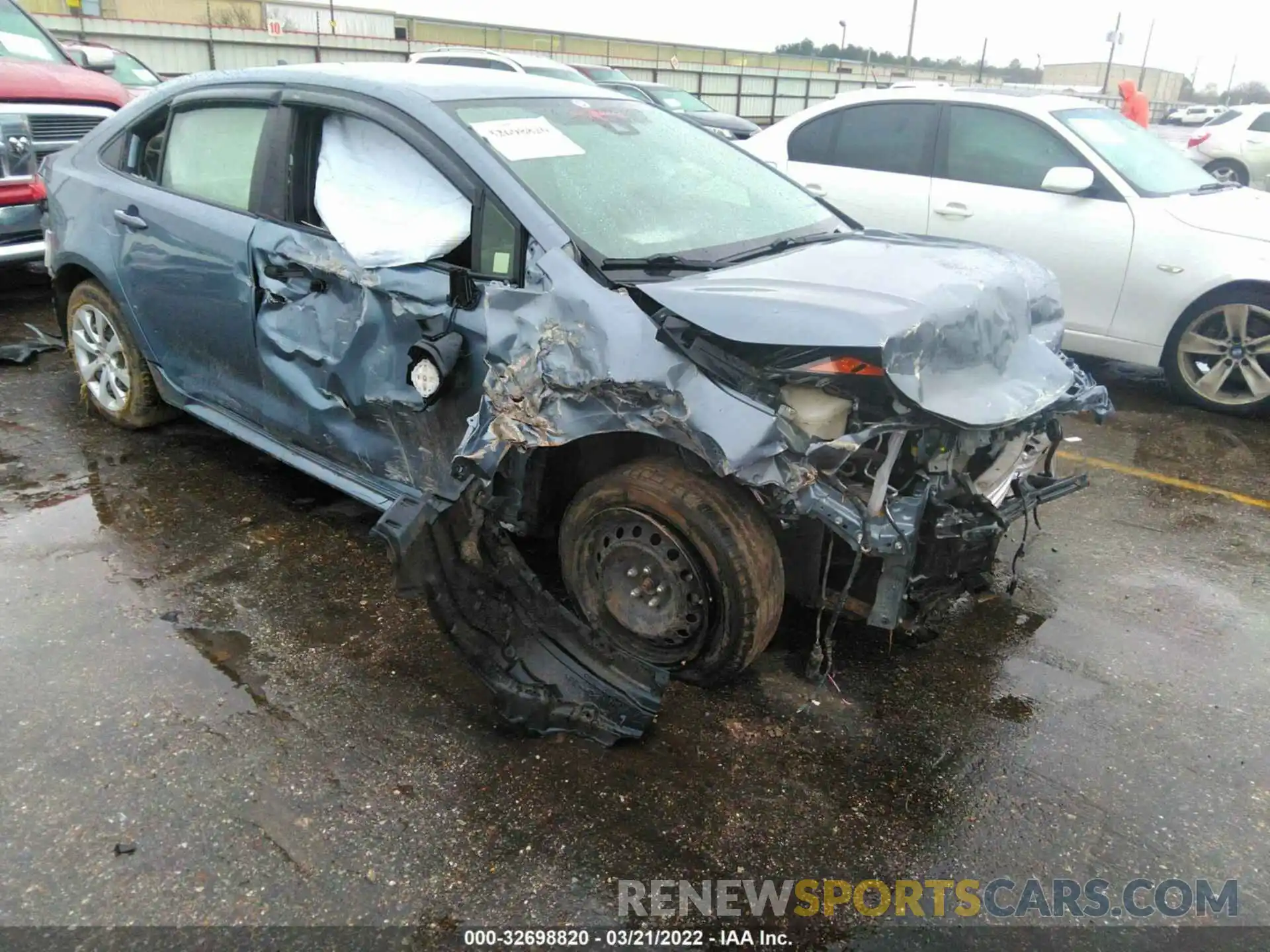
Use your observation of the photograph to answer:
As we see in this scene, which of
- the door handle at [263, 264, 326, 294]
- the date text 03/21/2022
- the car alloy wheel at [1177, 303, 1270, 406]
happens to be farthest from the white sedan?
the date text 03/21/2022

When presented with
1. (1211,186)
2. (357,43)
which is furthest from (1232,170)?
(357,43)

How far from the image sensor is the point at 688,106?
53.3ft

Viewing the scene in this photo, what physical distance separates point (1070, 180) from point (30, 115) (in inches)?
280

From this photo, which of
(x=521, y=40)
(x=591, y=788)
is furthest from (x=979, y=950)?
(x=521, y=40)

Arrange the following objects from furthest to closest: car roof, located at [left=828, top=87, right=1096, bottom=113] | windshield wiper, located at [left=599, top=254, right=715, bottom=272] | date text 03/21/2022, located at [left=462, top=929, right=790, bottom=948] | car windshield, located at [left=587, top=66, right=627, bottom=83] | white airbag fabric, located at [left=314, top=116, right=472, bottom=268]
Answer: car windshield, located at [left=587, top=66, right=627, bottom=83] → car roof, located at [left=828, top=87, right=1096, bottom=113] → white airbag fabric, located at [left=314, top=116, right=472, bottom=268] → windshield wiper, located at [left=599, top=254, right=715, bottom=272] → date text 03/21/2022, located at [left=462, top=929, right=790, bottom=948]

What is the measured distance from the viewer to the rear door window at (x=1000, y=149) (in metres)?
5.93

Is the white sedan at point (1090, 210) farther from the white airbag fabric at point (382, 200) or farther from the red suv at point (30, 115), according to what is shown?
the red suv at point (30, 115)

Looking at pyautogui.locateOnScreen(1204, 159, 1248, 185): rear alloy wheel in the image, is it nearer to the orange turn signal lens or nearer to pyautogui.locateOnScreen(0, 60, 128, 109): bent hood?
pyautogui.locateOnScreen(0, 60, 128, 109): bent hood

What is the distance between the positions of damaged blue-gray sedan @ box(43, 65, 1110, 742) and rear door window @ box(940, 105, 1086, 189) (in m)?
2.83

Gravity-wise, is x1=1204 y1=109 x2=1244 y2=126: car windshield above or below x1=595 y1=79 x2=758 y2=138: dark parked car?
above

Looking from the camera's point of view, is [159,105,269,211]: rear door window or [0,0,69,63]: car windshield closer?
[159,105,269,211]: rear door window

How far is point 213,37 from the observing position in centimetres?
2298

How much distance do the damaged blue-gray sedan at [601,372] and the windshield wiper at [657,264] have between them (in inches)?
0.5

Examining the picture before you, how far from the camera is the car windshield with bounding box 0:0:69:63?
737cm
